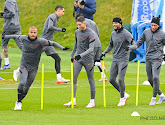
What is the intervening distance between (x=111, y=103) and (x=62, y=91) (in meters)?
2.51

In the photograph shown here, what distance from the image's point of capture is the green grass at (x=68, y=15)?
134 feet

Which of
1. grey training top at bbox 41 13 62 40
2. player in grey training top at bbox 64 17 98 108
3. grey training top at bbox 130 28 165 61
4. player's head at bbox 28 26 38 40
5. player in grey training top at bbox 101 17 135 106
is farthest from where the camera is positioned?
grey training top at bbox 41 13 62 40

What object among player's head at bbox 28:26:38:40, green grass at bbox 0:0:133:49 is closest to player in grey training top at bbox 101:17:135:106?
player's head at bbox 28:26:38:40

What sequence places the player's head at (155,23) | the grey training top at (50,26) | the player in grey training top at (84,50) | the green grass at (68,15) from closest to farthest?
the player in grey training top at (84,50), the player's head at (155,23), the grey training top at (50,26), the green grass at (68,15)

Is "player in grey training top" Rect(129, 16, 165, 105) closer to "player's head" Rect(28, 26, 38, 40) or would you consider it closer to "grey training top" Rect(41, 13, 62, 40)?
"player's head" Rect(28, 26, 38, 40)

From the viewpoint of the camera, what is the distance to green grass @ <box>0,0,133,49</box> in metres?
40.8

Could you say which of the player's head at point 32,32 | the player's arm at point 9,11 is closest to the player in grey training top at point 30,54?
the player's head at point 32,32

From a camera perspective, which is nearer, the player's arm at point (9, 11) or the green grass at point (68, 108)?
the green grass at point (68, 108)

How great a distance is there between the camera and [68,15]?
145ft

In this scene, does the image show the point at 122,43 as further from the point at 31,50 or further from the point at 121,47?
the point at 31,50

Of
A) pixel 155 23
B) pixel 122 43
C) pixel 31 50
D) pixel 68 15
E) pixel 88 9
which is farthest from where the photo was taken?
pixel 68 15

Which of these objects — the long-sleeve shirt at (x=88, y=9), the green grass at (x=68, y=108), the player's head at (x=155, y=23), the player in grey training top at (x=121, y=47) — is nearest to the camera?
the green grass at (x=68, y=108)

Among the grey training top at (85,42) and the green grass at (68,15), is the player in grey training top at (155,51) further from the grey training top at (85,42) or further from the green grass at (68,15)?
the green grass at (68,15)

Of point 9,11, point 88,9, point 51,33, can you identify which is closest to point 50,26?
point 51,33
